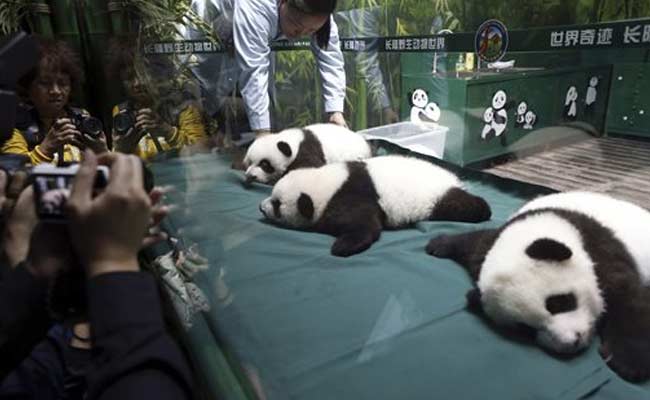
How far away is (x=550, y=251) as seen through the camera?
2.93 feet

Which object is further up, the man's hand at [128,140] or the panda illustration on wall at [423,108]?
Result: the panda illustration on wall at [423,108]

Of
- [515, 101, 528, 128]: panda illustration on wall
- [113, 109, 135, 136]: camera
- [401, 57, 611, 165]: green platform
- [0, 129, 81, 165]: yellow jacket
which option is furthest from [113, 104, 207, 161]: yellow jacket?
[515, 101, 528, 128]: panda illustration on wall

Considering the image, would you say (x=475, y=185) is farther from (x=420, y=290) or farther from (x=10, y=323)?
(x=10, y=323)

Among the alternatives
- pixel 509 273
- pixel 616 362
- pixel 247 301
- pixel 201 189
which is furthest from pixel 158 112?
pixel 616 362

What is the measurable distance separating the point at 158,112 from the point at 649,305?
1.19m

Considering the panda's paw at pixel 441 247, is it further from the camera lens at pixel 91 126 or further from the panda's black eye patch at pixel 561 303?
the camera lens at pixel 91 126

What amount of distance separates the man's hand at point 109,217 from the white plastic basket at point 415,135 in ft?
3.08

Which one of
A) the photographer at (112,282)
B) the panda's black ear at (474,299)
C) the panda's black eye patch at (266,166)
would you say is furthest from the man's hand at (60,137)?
the panda's black ear at (474,299)

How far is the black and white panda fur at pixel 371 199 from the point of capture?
1382 millimetres

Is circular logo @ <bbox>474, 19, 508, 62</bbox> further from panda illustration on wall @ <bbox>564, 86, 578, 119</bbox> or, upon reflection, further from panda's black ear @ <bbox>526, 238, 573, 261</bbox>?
panda's black ear @ <bbox>526, 238, 573, 261</bbox>

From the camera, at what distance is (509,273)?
937 mm

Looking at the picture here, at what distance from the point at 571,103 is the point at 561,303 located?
391 mm

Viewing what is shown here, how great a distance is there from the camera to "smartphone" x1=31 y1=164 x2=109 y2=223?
19.7 inches

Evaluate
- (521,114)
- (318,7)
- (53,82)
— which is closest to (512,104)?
(521,114)
